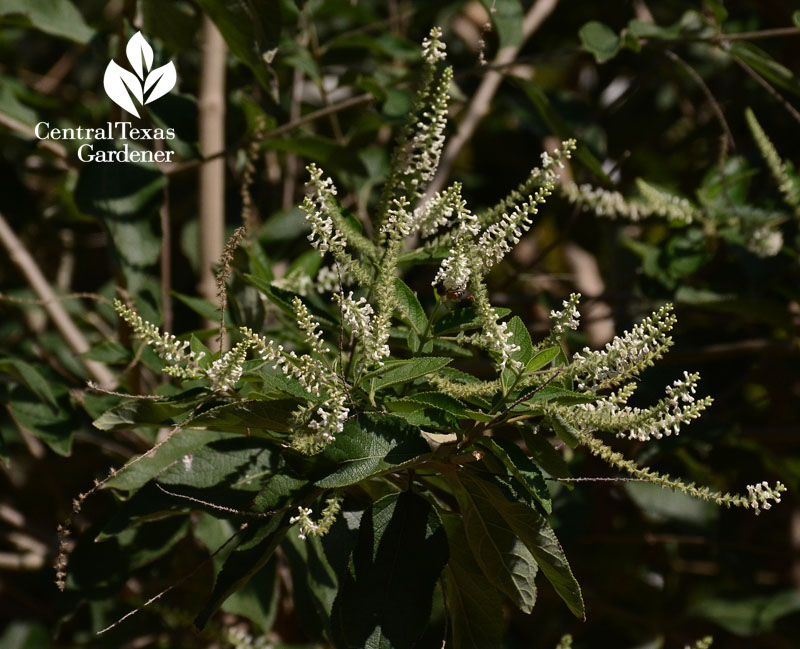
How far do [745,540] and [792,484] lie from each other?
1.66ft

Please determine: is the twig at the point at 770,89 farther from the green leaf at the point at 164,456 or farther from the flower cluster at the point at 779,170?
the green leaf at the point at 164,456

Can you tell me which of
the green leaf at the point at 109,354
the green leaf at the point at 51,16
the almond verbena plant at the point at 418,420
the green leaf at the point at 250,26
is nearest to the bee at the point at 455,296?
the almond verbena plant at the point at 418,420

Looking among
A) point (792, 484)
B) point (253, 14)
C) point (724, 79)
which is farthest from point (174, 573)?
point (724, 79)

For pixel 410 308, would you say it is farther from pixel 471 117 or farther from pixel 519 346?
pixel 471 117

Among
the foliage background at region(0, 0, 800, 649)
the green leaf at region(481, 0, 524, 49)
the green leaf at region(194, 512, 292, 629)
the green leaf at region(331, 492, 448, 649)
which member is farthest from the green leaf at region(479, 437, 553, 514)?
the green leaf at region(481, 0, 524, 49)

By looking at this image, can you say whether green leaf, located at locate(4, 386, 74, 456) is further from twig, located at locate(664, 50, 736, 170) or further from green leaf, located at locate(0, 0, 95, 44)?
twig, located at locate(664, 50, 736, 170)

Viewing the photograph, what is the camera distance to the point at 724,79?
2.35 metres

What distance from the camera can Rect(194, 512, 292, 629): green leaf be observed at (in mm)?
965

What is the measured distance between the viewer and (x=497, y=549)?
983 mm

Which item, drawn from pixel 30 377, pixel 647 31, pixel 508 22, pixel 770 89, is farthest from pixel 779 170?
pixel 30 377

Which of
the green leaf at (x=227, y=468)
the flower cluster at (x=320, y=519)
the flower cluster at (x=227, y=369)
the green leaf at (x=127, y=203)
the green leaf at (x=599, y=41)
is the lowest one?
the flower cluster at (x=320, y=519)

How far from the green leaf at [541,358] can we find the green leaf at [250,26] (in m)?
0.73

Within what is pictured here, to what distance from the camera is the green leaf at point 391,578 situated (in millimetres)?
974

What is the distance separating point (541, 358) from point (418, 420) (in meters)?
0.15
